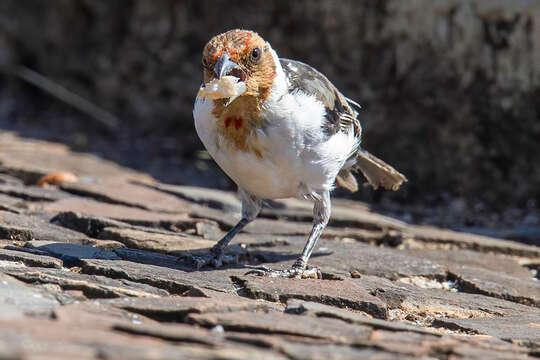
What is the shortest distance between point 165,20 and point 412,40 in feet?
8.40

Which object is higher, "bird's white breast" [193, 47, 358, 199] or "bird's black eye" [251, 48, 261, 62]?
"bird's black eye" [251, 48, 261, 62]

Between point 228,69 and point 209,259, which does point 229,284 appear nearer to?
point 209,259

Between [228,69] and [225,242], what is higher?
[228,69]

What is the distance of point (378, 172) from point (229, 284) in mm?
1743

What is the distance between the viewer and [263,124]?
13.2ft

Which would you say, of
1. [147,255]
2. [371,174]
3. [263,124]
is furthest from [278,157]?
[371,174]

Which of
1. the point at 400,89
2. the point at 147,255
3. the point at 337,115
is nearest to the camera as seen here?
the point at 147,255

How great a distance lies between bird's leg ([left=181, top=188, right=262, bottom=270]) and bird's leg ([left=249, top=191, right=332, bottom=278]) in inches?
9.8

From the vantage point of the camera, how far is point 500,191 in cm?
689

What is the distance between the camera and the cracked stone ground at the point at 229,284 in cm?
269

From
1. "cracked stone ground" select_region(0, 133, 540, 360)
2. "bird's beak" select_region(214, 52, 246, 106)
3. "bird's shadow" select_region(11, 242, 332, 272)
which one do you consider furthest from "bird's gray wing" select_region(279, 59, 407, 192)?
"bird's shadow" select_region(11, 242, 332, 272)

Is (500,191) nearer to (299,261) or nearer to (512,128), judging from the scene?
(512,128)

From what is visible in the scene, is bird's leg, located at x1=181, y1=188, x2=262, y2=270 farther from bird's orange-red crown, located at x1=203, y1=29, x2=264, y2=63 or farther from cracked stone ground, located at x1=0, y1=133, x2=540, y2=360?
bird's orange-red crown, located at x1=203, y1=29, x2=264, y2=63

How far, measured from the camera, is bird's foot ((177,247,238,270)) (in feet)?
13.7
